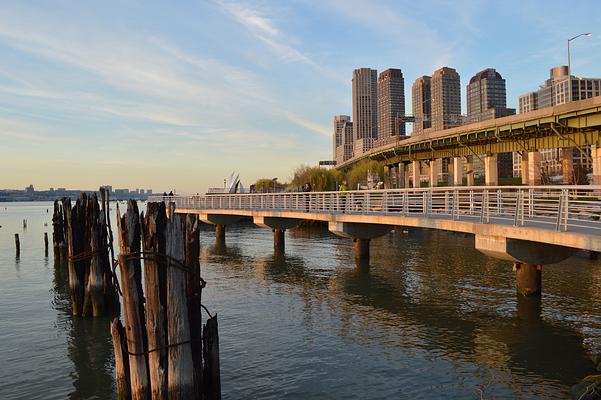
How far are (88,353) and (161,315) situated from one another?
289 inches

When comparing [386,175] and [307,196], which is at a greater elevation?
[386,175]

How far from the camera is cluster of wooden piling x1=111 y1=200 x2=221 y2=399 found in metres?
8.23

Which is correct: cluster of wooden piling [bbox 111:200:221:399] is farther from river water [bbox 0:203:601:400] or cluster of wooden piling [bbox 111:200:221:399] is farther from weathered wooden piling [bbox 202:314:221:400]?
river water [bbox 0:203:601:400]

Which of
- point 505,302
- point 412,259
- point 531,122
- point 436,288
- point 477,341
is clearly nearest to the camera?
point 477,341

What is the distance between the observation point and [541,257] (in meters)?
17.0

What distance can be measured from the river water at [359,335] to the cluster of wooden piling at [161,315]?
2.75 m

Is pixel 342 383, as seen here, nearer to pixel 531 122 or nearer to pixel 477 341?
pixel 477 341

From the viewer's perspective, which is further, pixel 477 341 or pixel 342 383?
pixel 477 341

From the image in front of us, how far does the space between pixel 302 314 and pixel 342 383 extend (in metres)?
6.60

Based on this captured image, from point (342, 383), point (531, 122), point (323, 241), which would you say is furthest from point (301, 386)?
point (531, 122)

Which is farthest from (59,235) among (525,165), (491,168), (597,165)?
(525,165)

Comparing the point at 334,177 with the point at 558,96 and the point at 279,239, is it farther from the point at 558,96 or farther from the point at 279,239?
the point at 558,96

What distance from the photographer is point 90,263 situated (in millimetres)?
17844

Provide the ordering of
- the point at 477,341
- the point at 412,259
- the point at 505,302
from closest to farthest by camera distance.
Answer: the point at 477,341
the point at 505,302
the point at 412,259
